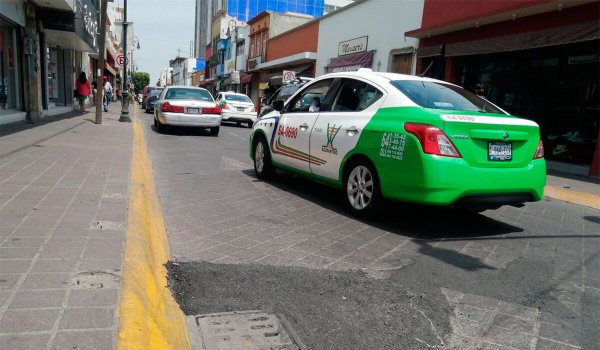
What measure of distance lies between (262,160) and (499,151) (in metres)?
3.80

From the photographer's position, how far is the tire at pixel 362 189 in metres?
4.97

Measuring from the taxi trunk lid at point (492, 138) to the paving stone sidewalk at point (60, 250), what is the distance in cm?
317

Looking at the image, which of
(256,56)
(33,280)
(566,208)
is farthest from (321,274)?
(256,56)

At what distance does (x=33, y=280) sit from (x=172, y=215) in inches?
94.8

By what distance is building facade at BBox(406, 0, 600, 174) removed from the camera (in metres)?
10.5

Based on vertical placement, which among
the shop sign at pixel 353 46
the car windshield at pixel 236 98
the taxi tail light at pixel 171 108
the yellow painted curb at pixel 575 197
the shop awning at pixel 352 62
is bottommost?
the yellow painted curb at pixel 575 197

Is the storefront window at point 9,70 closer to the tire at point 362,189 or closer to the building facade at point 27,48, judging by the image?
the building facade at point 27,48

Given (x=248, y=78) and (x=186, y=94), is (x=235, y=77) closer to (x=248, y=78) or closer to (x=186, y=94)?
(x=248, y=78)

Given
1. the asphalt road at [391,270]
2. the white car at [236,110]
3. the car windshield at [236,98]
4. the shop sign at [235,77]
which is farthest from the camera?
the shop sign at [235,77]

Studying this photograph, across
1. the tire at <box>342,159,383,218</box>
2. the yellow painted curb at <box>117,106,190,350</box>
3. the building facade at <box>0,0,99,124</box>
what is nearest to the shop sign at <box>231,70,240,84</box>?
the building facade at <box>0,0,99,124</box>

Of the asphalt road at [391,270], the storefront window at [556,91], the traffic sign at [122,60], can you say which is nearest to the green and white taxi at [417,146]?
the asphalt road at [391,270]

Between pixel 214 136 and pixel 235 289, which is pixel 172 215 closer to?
Result: pixel 235 289

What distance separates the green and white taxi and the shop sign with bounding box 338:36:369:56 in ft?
48.3

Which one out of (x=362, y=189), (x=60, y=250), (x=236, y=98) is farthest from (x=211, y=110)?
(x=60, y=250)
